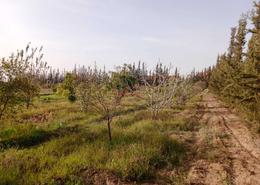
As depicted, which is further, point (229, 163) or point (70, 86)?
point (70, 86)

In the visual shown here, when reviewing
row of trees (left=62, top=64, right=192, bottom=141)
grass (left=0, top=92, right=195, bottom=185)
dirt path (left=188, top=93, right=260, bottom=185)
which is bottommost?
dirt path (left=188, top=93, right=260, bottom=185)

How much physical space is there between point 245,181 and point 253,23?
13.5m

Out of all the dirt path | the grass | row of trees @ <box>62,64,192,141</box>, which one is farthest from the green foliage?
the dirt path

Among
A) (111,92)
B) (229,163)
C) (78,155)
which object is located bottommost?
(229,163)

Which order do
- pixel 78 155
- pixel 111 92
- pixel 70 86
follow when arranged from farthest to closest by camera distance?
pixel 70 86 → pixel 111 92 → pixel 78 155

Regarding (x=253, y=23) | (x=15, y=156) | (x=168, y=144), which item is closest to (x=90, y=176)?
(x=15, y=156)

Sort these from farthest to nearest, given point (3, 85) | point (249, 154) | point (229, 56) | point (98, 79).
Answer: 1. point (229, 56)
2. point (98, 79)
3. point (3, 85)
4. point (249, 154)

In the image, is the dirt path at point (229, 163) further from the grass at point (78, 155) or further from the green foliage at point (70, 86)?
the green foliage at point (70, 86)

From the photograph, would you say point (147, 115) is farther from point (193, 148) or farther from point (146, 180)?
point (146, 180)

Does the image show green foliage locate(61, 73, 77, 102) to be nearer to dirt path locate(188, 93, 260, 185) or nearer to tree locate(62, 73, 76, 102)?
tree locate(62, 73, 76, 102)

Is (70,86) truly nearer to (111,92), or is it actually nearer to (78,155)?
(111,92)

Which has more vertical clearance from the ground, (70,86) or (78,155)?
(70,86)

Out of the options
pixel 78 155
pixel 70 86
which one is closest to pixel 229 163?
pixel 78 155

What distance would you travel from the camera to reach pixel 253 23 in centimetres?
1822
